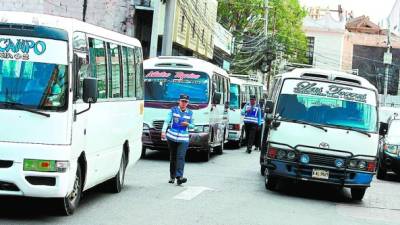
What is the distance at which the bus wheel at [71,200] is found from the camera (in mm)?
9492

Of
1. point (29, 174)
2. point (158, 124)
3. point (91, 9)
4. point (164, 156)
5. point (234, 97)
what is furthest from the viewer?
point (91, 9)

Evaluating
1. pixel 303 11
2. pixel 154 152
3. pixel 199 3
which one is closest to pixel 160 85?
pixel 154 152

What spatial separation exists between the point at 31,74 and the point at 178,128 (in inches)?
205

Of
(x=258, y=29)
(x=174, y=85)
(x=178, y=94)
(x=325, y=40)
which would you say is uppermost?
(x=325, y=40)

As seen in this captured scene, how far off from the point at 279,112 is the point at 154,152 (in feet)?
28.4

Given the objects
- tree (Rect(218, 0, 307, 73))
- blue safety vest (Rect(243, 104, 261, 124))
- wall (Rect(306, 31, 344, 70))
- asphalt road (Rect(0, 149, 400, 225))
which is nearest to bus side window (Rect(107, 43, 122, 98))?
asphalt road (Rect(0, 149, 400, 225))

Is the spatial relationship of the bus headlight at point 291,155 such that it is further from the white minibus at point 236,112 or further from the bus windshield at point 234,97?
the bus windshield at point 234,97

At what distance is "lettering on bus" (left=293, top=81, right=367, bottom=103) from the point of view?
46.3ft

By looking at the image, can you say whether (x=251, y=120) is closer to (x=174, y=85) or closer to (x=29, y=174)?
(x=174, y=85)

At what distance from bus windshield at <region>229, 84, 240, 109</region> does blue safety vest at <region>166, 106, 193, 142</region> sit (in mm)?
13851

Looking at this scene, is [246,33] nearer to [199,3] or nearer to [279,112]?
[199,3]

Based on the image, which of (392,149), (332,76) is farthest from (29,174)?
(392,149)

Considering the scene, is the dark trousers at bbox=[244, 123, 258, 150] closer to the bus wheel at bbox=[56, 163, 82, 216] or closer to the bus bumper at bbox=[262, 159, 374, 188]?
the bus bumper at bbox=[262, 159, 374, 188]

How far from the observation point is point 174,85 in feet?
63.2
